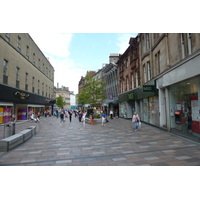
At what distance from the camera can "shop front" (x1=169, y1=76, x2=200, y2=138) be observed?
8.68 meters

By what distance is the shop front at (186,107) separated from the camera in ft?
28.5

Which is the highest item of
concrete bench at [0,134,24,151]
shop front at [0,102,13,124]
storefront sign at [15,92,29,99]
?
storefront sign at [15,92,29,99]

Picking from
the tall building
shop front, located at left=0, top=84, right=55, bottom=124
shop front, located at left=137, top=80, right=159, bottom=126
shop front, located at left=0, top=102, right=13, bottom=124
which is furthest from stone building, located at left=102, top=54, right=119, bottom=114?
shop front, located at left=0, top=102, right=13, bottom=124

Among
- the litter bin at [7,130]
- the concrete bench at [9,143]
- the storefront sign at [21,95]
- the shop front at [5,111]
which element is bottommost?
the concrete bench at [9,143]

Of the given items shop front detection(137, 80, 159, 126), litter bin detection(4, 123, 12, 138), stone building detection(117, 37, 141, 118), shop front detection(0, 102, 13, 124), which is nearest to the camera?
litter bin detection(4, 123, 12, 138)

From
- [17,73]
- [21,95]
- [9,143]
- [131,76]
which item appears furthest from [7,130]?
[131,76]

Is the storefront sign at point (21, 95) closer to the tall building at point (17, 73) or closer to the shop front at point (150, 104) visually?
the tall building at point (17, 73)

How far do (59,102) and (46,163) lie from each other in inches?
2586

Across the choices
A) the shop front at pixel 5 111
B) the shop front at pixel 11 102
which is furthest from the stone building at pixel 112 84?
the shop front at pixel 5 111

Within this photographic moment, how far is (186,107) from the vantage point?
32.3 feet

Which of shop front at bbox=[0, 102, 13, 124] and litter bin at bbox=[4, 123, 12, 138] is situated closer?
litter bin at bbox=[4, 123, 12, 138]

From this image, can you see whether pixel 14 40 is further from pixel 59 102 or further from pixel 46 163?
pixel 59 102

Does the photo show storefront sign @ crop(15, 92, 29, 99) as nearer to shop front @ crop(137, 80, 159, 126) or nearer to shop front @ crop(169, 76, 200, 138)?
shop front @ crop(137, 80, 159, 126)

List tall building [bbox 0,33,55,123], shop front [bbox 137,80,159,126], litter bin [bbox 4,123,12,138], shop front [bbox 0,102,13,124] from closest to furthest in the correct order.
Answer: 1. litter bin [bbox 4,123,12,138]
2. shop front [bbox 137,80,159,126]
3. shop front [bbox 0,102,13,124]
4. tall building [bbox 0,33,55,123]
